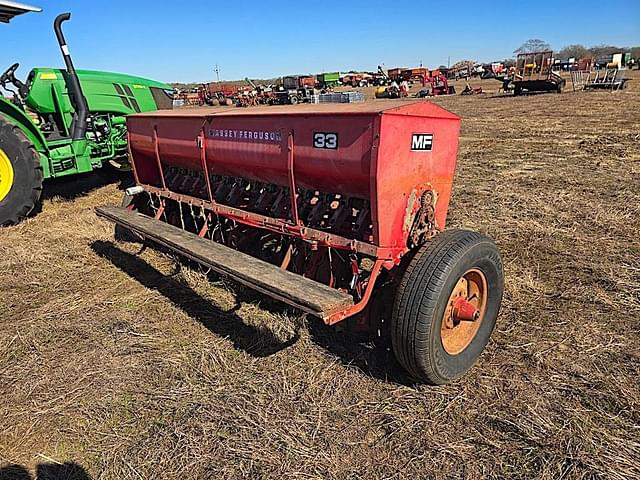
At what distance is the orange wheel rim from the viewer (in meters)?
2.56

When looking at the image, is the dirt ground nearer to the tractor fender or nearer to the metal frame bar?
the metal frame bar

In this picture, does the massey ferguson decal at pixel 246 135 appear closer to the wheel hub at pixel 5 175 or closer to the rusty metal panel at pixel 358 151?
the rusty metal panel at pixel 358 151

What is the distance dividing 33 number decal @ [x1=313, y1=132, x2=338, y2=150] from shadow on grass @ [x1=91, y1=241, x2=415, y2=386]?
1.00 m

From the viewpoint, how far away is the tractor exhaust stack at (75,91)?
5703 millimetres

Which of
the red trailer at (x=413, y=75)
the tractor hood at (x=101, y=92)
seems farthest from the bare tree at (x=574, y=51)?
the tractor hood at (x=101, y=92)

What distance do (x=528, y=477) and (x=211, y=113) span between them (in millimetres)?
3003

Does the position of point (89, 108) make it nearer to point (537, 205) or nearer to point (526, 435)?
point (537, 205)

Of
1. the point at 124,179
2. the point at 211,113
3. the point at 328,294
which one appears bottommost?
the point at 124,179

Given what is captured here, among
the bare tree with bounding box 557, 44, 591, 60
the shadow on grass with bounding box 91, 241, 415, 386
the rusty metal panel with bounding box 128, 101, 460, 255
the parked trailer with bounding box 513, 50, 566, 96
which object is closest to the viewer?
the rusty metal panel with bounding box 128, 101, 460, 255

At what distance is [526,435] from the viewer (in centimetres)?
223

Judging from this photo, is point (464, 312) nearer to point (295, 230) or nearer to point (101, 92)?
point (295, 230)

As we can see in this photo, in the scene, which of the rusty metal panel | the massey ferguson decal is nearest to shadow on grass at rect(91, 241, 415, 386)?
the rusty metal panel

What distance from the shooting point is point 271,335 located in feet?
10.2

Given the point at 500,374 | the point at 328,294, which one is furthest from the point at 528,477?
the point at 328,294
